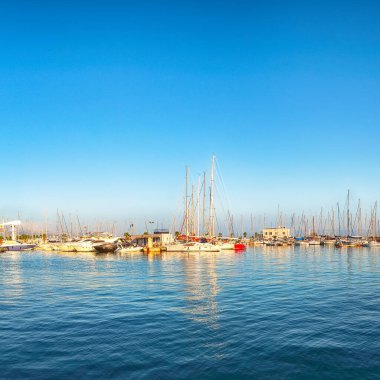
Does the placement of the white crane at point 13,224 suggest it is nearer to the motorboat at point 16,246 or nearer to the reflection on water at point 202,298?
the motorboat at point 16,246

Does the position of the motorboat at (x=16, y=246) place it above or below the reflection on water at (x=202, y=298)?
below

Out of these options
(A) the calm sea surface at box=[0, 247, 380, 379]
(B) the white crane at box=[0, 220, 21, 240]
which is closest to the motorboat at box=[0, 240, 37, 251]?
(B) the white crane at box=[0, 220, 21, 240]

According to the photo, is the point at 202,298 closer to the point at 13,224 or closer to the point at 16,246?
the point at 16,246

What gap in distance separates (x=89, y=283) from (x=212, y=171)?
70763 mm

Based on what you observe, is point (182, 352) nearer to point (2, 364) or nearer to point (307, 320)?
point (2, 364)

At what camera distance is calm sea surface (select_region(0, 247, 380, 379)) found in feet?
48.6

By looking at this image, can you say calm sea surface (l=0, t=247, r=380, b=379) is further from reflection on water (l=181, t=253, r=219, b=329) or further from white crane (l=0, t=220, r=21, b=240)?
white crane (l=0, t=220, r=21, b=240)

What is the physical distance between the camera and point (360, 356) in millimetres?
16172

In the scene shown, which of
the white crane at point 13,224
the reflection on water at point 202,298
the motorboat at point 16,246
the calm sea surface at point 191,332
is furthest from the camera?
the white crane at point 13,224

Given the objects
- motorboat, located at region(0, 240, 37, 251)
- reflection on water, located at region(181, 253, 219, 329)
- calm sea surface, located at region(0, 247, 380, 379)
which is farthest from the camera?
motorboat, located at region(0, 240, 37, 251)

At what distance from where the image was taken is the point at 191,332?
66.1 ft

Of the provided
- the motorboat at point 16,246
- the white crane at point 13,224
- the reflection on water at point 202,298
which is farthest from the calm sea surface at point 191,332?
the white crane at point 13,224

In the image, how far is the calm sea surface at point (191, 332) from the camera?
48.6ft

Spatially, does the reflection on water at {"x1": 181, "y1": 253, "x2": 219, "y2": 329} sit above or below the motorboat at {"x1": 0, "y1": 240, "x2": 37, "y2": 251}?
above
